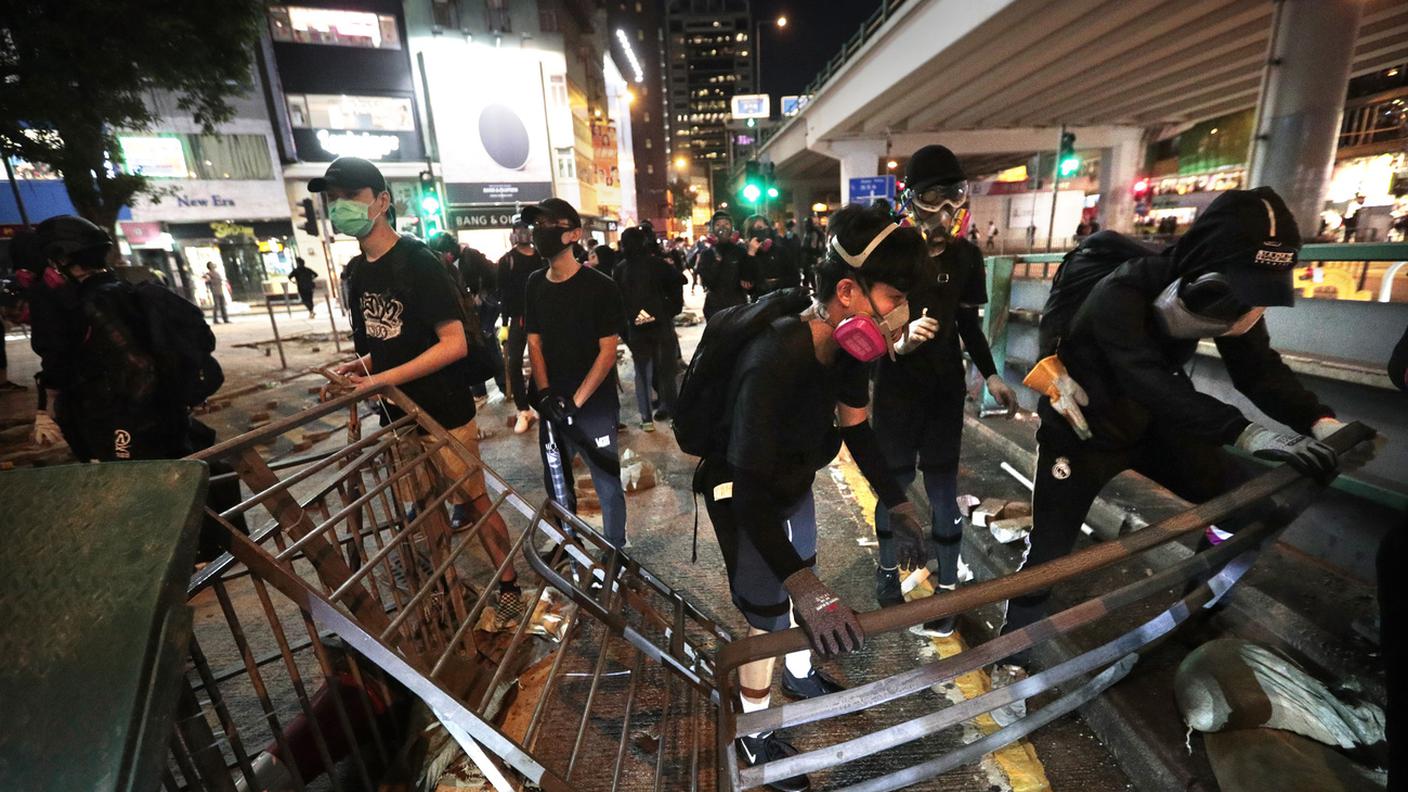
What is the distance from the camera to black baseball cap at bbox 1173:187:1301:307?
1825 mm

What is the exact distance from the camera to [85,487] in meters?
0.98

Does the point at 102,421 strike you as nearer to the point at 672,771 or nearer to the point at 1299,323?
the point at 672,771

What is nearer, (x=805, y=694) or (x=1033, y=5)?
(x=805, y=694)

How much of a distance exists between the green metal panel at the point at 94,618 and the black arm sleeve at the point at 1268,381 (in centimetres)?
316

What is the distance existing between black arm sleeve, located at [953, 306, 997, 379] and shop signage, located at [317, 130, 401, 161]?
3215 cm

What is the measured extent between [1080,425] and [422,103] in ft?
114

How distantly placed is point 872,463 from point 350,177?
2.66 meters

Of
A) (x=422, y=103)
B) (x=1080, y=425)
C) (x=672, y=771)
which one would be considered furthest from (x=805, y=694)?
(x=422, y=103)

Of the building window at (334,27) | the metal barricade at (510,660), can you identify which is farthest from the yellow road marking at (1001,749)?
the building window at (334,27)

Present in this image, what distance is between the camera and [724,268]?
6801 millimetres

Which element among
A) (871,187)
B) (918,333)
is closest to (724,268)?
(918,333)

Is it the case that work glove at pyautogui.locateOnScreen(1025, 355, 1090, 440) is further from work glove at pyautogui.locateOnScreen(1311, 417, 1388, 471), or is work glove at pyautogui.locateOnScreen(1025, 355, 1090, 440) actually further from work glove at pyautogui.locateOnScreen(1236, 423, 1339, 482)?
work glove at pyautogui.locateOnScreen(1311, 417, 1388, 471)

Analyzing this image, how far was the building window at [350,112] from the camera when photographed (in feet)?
89.4

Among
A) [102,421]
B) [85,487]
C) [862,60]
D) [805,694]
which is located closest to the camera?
[85,487]
